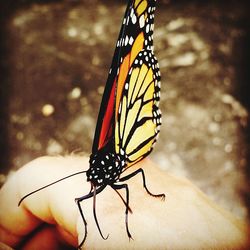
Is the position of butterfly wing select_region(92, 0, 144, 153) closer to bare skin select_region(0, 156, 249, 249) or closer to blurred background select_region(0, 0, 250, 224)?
bare skin select_region(0, 156, 249, 249)

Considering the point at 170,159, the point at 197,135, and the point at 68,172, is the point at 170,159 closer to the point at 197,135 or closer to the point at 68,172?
the point at 197,135

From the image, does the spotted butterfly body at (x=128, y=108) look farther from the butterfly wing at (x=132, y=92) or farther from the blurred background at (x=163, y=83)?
the blurred background at (x=163, y=83)

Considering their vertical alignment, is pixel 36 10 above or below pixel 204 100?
above

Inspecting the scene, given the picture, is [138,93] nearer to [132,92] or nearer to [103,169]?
[132,92]

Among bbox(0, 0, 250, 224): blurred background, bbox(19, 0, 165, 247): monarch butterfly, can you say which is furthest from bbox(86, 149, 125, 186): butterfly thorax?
bbox(0, 0, 250, 224): blurred background

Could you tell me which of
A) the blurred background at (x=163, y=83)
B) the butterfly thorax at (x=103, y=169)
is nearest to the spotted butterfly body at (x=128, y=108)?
the butterfly thorax at (x=103, y=169)

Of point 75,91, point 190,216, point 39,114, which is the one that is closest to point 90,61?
point 75,91
